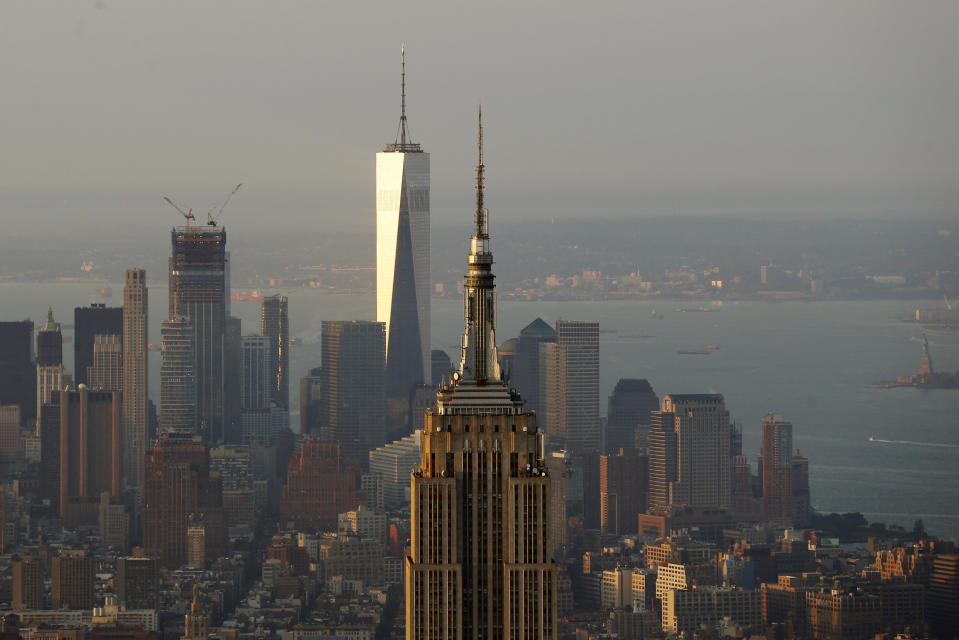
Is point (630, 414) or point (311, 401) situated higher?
point (311, 401)

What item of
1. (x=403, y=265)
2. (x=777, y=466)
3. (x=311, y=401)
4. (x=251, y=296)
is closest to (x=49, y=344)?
(x=251, y=296)

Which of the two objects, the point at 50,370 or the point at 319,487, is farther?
the point at 50,370

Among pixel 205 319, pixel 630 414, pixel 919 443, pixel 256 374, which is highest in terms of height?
pixel 205 319

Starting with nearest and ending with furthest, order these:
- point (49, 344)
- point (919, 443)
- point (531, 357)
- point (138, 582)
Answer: point (919, 443)
point (138, 582)
point (531, 357)
point (49, 344)

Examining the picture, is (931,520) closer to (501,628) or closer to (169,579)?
(169,579)

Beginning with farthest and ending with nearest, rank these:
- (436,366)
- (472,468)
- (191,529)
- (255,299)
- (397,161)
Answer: (255,299) < (191,529) < (397,161) < (436,366) < (472,468)

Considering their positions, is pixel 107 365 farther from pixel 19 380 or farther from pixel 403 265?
pixel 403 265

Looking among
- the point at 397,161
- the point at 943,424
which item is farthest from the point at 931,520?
the point at 397,161

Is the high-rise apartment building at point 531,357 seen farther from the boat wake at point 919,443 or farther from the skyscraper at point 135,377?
the skyscraper at point 135,377
